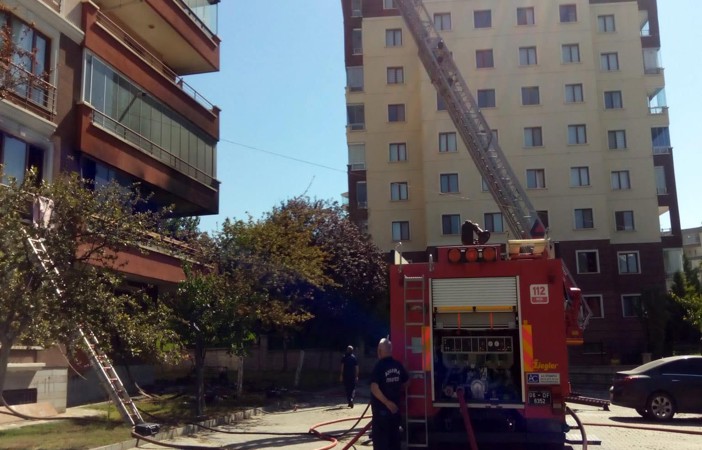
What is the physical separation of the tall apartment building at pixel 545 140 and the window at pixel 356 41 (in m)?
1.50

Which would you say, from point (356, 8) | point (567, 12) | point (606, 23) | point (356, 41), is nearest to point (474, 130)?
point (567, 12)

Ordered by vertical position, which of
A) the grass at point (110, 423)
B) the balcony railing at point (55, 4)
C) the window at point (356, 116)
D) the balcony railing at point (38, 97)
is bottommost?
the grass at point (110, 423)

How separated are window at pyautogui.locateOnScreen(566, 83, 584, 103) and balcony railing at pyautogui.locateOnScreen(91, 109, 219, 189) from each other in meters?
26.5

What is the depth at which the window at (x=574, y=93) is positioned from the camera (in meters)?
45.4

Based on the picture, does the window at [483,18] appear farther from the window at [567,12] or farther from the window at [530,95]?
the window at [530,95]

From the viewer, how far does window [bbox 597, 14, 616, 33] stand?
47.8m

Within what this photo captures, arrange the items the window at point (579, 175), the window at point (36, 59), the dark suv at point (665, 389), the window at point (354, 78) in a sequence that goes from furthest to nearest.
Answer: the window at point (354, 78) → the window at point (579, 175) → the window at point (36, 59) → the dark suv at point (665, 389)

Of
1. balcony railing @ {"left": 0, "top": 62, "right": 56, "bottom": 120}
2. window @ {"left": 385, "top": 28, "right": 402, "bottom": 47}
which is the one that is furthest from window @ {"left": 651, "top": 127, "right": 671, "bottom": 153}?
balcony railing @ {"left": 0, "top": 62, "right": 56, "bottom": 120}

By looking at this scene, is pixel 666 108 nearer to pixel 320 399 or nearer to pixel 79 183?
pixel 320 399

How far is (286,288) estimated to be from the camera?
2361 cm

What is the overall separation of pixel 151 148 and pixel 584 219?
2995 centimetres

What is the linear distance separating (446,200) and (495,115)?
633 centimetres

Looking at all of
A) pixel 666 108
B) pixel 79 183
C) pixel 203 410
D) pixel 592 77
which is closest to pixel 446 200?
pixel 592 77

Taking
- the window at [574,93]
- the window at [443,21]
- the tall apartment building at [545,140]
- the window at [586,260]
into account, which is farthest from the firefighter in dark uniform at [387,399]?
the window at [443,21]
